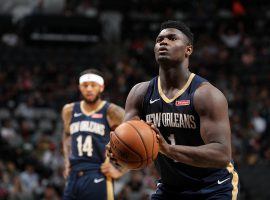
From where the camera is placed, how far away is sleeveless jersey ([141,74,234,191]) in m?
4.60

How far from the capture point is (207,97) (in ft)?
14.7

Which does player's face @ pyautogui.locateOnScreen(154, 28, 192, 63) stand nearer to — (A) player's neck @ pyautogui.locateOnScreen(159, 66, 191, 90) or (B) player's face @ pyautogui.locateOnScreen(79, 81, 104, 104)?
(A) player's neck @ pyautogui.locateOnScreen(159, 66, 191, 90)

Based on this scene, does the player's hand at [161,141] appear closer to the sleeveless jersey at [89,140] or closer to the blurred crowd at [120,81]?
the sleeveless jersey at [89,140]

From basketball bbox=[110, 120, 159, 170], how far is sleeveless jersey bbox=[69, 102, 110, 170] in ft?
9.81

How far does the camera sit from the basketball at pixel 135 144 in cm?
409

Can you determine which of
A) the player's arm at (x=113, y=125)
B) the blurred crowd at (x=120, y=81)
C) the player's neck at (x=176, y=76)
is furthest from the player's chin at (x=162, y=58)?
the blurred crowd at (x=120, y=81)

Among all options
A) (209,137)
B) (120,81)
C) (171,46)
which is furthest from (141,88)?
(120,81)

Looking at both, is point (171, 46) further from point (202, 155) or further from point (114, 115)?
point (114, 115)

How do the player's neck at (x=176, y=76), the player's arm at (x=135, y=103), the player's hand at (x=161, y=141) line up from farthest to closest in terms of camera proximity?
the player's arm at (x=135, y=103)
the player's neck at (x=176, y=76)
the player's hand at (x=161, y=141)

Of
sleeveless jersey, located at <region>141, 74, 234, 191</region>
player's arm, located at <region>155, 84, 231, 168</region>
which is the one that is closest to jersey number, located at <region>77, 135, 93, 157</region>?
sleeveless jersey, located at <region>141, 74, 234, 191</region>

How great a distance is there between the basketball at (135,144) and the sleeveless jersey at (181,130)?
1.67 feet

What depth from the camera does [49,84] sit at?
1603 cm

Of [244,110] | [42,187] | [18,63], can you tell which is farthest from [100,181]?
[18,63]

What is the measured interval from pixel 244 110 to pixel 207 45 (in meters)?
4.21
